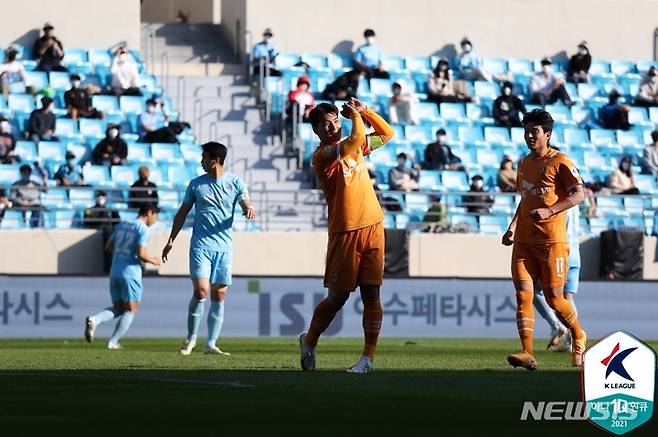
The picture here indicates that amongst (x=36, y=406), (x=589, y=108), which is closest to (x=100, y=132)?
(x=589, y=108)

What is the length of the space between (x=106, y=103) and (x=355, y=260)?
59.2 feet

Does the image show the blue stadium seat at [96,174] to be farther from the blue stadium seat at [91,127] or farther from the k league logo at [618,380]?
the k league logo at [618,380]

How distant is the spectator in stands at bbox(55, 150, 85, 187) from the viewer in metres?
26.6

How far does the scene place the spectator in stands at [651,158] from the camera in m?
31.2

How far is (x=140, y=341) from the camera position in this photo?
875 inches

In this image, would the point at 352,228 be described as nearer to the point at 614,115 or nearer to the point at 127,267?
the point at 127,267

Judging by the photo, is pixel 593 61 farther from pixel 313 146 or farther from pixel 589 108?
pixel 313 146

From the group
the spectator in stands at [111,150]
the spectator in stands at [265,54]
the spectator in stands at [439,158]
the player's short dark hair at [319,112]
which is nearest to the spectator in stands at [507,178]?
the spectator in stands at [439,158]

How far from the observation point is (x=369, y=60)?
32469 millimetres

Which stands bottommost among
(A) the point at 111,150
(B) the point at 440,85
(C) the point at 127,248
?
(C) the point at 127,248

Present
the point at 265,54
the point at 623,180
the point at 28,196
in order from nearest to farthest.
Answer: the point at 28,196 → the point at 623,180 → the point at 265,54

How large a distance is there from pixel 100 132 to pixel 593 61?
12.1 metres

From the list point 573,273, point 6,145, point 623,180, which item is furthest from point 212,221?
point 623,180

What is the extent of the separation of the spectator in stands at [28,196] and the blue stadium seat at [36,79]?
3438mm
